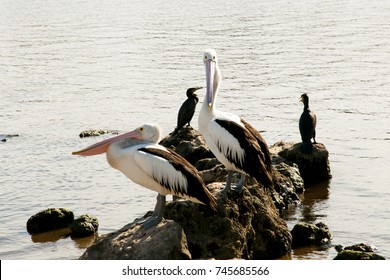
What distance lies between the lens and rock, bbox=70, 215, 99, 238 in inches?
517

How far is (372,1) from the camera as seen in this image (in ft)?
156

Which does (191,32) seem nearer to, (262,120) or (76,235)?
(262,120)

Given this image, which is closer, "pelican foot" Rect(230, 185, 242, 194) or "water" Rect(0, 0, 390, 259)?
"pelican foot" Rect(230, 185, 242, 194)

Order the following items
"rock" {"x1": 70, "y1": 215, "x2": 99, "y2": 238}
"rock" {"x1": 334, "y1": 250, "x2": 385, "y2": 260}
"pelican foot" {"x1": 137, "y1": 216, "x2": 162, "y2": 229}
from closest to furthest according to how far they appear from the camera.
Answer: "pelican foot" {"x1": 137, "y1": 216, "x2": 162, "y2": 229}
"rock" {"x1": 334, "y1": 250, "x2": 385, "y2": 260}
"rock" {"x1": 70, "y1": 215, "x2": 99, "y2": 238}

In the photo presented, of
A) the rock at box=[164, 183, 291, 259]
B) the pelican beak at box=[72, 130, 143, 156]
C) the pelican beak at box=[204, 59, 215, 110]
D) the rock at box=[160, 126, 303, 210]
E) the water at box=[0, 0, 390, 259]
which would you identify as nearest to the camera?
the pelican beak at box=[72, 130, 143, 156]

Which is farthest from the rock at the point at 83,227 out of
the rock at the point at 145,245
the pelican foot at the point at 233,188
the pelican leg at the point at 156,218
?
the rock at the point at 145,245

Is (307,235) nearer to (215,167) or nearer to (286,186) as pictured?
(215,167)

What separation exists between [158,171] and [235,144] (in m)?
1.55

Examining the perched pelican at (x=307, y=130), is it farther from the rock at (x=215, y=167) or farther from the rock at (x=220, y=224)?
the rock at (x=220, y=224)

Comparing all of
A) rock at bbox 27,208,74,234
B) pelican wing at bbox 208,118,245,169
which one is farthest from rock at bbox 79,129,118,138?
pelican wing at bbox 208,118,245,169

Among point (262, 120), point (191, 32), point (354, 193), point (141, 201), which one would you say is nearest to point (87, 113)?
point (262, 120)

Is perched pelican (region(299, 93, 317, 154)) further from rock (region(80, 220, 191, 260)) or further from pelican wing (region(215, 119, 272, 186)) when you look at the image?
Answer: rock (region(80, 220, 191, 260))

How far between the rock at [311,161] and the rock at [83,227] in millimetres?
4042

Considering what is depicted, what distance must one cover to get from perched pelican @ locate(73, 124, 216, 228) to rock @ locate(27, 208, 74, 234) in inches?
154
